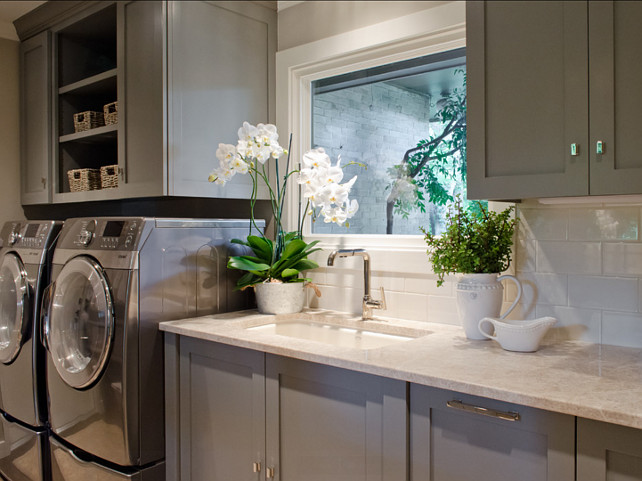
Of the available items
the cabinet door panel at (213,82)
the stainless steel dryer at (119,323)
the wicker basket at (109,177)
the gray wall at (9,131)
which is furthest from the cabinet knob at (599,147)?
the gray wall at (9,131)

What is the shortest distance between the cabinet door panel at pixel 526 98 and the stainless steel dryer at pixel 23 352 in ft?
6.74

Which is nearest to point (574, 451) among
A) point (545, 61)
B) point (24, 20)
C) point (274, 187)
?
point (545, 61)

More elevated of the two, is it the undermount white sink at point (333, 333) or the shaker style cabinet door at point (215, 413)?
the undermount white sink at point (333, 333)

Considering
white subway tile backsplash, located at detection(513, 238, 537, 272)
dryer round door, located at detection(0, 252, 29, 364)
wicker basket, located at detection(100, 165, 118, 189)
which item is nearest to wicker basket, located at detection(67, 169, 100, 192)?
wicker basket, located at detection(100, 165, 118, 189)

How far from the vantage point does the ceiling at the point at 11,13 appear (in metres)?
3.09

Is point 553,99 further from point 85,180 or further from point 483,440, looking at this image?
point 85,180

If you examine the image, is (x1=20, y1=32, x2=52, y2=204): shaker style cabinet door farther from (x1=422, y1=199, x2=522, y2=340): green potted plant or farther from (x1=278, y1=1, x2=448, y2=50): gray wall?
(x1=422, y1=199, x2=522, y2=340): green potted plant

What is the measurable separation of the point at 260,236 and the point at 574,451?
1.77 metres

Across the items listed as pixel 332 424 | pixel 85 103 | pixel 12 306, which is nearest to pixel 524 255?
pixel 332 424

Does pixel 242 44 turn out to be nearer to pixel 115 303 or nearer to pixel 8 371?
pixel 115 303

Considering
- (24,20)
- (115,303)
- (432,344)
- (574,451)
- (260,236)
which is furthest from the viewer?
(24,20)

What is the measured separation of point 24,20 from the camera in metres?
3.27

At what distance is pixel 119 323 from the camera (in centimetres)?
216

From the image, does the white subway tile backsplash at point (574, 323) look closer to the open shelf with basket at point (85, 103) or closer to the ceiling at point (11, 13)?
the open shelf with basket at point (85, 103)
